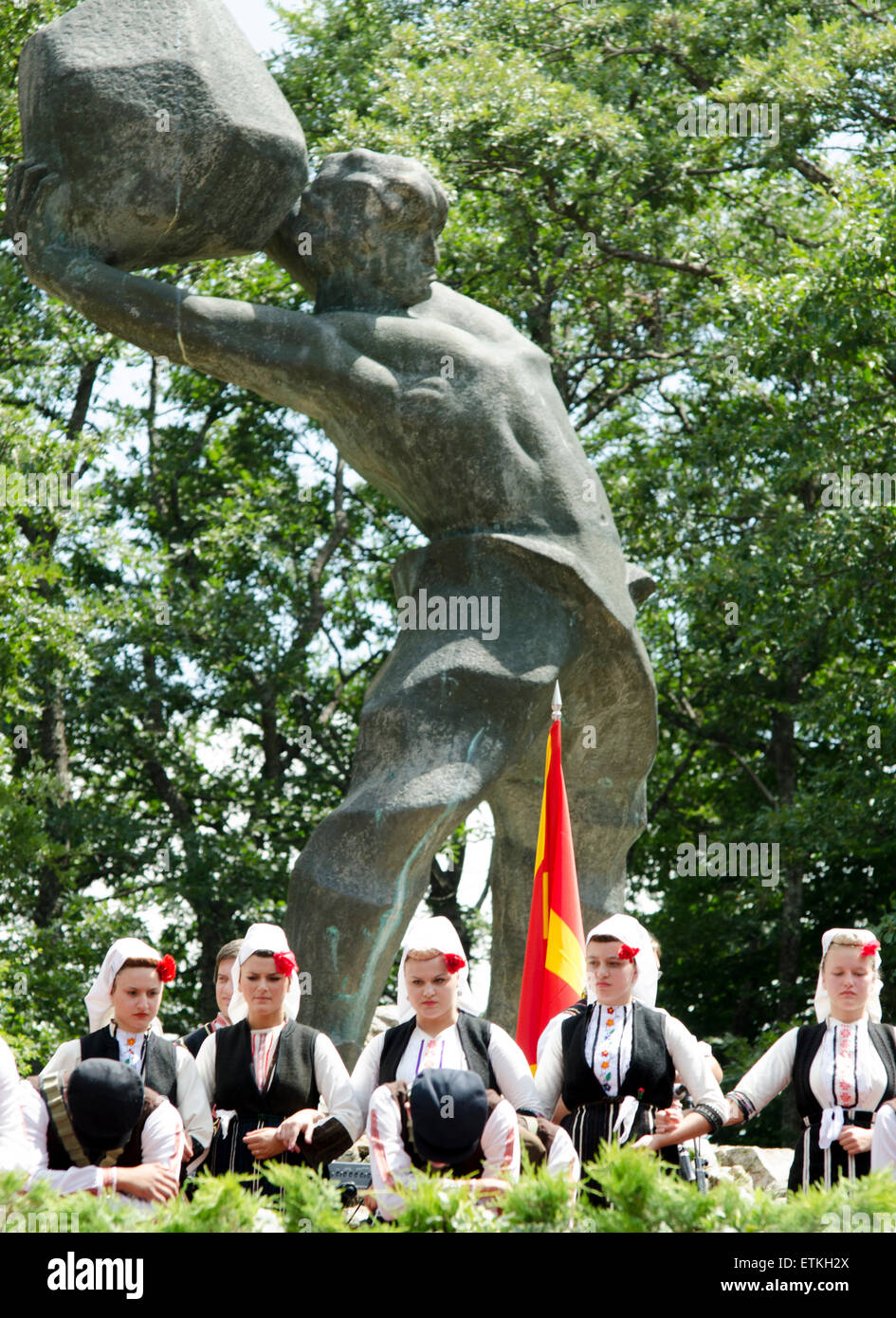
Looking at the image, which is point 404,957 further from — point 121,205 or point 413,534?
point 413,534

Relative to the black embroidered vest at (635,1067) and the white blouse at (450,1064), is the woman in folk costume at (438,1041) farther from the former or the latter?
the black embroidered vest at (635,1067)

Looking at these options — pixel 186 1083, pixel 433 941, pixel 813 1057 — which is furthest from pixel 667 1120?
pixel 186 1083

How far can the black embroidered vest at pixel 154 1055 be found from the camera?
16.6ft

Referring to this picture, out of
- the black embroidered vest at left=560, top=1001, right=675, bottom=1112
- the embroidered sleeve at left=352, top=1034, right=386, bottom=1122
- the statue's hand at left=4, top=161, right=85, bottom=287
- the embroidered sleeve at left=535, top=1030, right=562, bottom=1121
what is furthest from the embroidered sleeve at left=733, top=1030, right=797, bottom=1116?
the statue's hand at left=4, top=161, right=85, bottom=287

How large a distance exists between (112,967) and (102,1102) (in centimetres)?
61

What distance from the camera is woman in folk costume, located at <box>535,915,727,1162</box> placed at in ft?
17.0

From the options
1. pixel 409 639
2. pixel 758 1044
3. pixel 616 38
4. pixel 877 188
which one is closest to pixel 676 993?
pixel 758 1044

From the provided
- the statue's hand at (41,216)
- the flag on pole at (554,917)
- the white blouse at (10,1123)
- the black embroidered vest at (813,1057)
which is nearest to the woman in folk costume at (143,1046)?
the white blouse at (10,1123)

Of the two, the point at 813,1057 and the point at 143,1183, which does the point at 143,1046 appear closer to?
the point at 143,1183

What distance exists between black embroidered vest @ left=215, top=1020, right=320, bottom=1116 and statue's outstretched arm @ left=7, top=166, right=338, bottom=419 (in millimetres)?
2608

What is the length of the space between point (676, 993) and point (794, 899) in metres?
2.16

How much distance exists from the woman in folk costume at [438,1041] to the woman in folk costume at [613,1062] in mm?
240

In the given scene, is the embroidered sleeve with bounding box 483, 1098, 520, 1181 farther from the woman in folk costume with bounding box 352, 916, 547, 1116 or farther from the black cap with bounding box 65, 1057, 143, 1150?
the black cap with bounding box 65, 1057, 143, 1150

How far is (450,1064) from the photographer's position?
4977 millimetres
